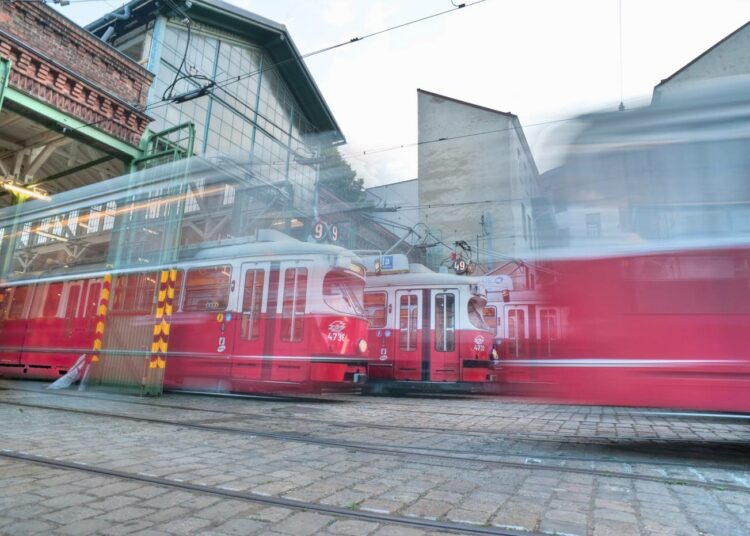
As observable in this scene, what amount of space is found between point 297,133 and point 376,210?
5.00 metres

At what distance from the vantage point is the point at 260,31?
16.8 meters

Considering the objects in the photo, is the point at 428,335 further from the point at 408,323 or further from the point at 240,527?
the point at 240,527

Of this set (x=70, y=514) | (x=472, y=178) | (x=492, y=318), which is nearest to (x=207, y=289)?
(x=70, y=514)

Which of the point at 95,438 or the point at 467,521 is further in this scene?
the point at 95,438

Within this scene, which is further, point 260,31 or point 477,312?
point 260,31

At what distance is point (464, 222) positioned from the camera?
73.2 ft

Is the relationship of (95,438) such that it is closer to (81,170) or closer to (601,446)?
(601,446)

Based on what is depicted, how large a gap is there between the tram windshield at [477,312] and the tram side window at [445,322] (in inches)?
17.5

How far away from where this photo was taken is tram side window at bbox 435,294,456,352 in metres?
10.7

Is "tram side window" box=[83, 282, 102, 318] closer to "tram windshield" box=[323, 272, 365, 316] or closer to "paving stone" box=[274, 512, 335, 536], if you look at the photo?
"tram windshield" box=[323, 272, 365, 316]

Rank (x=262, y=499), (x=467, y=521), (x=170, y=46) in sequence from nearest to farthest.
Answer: (x=467, y=521), (x=262, y=499), (x=170, y=46)

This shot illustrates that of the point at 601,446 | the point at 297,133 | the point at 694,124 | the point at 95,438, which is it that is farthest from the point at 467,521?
the point at 297,133

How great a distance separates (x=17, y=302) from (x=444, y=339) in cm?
1158

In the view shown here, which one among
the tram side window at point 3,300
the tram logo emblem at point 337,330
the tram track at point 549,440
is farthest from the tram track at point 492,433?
the tram side window at point 3,300
